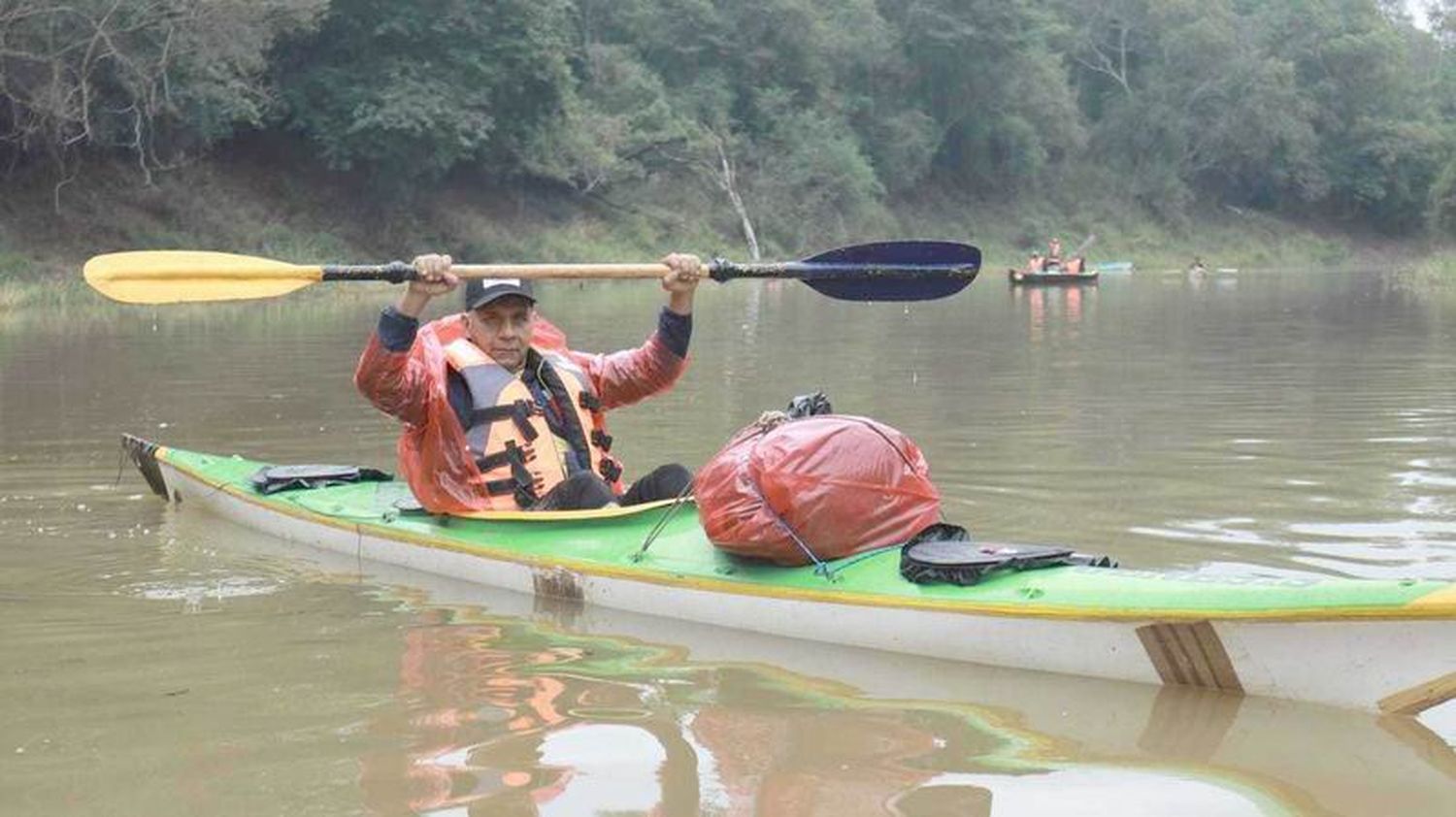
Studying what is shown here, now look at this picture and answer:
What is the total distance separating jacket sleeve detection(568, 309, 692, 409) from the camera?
22.4 feet

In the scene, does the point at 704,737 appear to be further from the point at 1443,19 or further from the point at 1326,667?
the point at 1443,19

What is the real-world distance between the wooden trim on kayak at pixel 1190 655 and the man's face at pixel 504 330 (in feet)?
9.14

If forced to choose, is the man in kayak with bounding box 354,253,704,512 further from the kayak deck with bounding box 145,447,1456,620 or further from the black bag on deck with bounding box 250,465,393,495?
the black bag on deck with bounding box 250,465,393,495

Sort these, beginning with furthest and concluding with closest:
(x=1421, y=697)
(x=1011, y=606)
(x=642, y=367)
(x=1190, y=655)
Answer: (x=642, y=367) → (x=1011, y=606) → (x=1190, y=655) → (x=1421, y=697)

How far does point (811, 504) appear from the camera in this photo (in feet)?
16.9

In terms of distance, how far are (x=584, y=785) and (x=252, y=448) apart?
253 inches

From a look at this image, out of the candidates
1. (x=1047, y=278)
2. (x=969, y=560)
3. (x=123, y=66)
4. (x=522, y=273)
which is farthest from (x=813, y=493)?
(x=1047, y=278)

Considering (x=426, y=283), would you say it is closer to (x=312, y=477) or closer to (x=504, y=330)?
(x=504, y=330)

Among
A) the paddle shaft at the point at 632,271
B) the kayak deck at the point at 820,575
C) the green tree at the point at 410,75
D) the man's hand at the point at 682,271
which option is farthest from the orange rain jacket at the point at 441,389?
the green tree at the point at 410,75

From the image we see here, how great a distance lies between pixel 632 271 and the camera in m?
6.37

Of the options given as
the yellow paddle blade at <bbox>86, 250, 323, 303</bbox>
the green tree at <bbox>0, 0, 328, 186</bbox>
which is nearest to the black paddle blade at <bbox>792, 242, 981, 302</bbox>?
the yellow paddle blade at <bbox>86, 250, 323, 303</bbox>

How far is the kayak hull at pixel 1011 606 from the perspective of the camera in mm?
4168

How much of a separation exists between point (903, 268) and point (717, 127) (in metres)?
39.3

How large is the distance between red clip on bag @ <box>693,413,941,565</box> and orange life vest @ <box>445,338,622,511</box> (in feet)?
4.03
